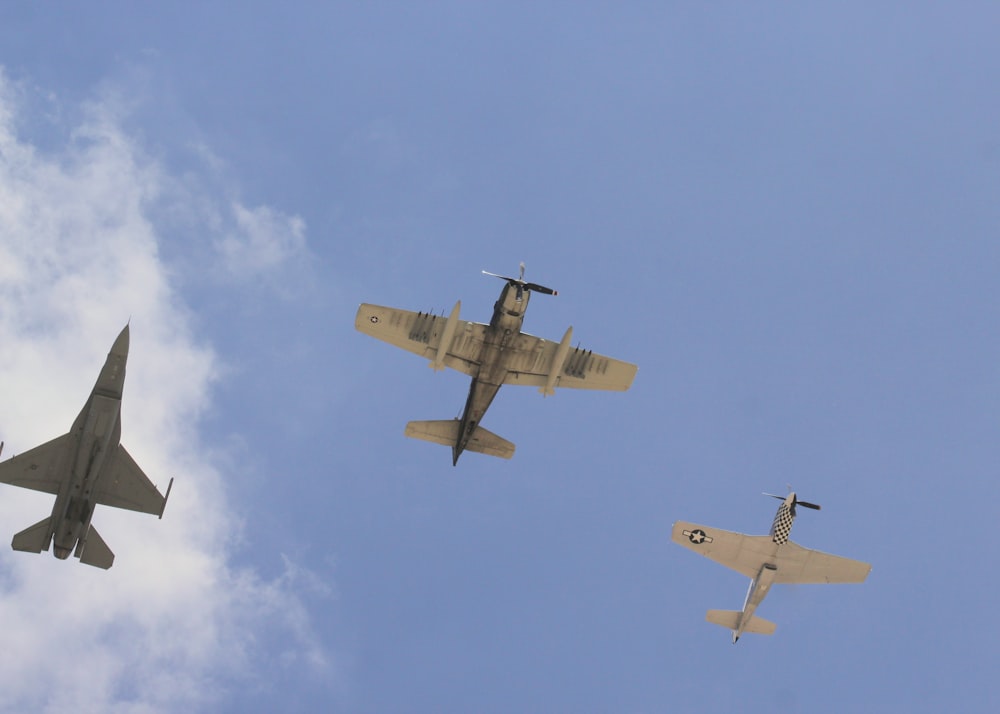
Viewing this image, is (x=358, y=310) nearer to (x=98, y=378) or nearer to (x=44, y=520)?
(x=98, y=378)

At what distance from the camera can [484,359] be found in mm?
49875

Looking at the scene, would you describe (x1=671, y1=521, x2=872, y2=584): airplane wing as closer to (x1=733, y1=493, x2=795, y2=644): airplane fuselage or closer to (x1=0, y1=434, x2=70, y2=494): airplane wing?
(x1=733, y1=493, x2=795, y2=644): airplane fuselage

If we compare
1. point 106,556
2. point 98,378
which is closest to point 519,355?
point 98,378

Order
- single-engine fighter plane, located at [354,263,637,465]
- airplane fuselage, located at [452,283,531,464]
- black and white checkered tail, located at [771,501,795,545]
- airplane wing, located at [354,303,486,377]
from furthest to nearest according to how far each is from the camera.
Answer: black and white checkered tail, located at [771,501,795,545] → airplane wing, located at [354,303,486,377] → single-engine fighter plane, located at [354,263,637,465] → airplane fuselage, located at [452,283,531,464]

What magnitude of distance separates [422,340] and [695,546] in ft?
71.2

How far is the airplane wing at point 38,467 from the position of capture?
46875 mm

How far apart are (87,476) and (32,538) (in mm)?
5820

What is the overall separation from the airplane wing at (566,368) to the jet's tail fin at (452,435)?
3.78 meters

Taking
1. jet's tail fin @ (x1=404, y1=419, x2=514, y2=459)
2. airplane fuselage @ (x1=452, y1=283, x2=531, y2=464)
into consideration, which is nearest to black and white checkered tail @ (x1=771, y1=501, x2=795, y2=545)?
jet's tail fin @ (x1=404, y1=419, x2=514, y2=459)

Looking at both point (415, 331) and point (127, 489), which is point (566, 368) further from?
point (127, 489)

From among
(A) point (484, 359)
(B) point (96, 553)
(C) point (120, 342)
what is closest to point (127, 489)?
(B) point (96, 553)

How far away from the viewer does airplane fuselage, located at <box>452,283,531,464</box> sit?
153 feet

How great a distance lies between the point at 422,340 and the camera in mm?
50750

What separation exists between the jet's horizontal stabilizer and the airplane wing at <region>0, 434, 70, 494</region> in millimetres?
37424
